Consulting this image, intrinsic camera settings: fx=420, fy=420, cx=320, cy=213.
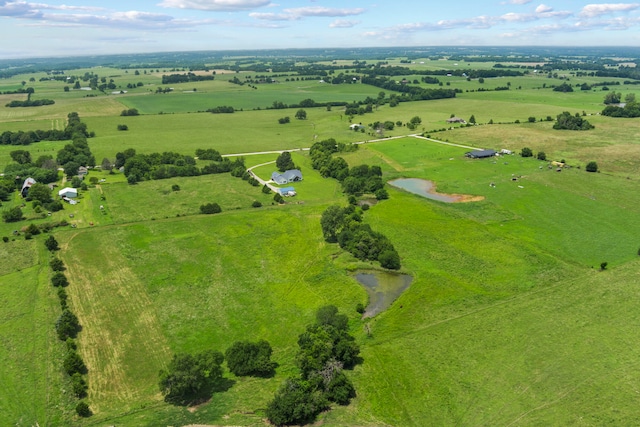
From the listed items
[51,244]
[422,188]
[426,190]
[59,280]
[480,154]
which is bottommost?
[59,280]

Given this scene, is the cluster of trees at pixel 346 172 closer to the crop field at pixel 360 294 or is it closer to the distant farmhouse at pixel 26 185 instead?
the crop field at pixel 360 294

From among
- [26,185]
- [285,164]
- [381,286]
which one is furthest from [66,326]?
[285,164]

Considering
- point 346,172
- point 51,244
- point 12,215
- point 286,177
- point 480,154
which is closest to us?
point 51,244

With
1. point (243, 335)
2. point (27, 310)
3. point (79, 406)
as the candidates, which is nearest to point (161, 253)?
point (27, 310)

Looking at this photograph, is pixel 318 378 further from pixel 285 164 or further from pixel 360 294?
pixel 285 164

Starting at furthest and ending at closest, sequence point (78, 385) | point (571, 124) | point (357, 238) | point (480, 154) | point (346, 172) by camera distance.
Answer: point (571, 124)
point (480, 154)
point (346, 172)
point (357, 238)
point (78, 385)

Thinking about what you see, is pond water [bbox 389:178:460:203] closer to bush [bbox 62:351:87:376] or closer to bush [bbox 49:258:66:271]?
bush [bbox 49:258:66:271]
